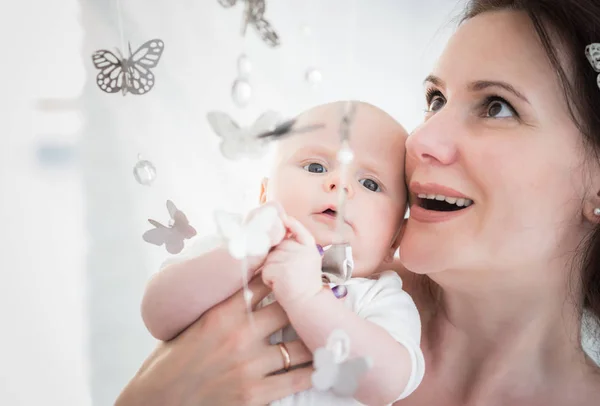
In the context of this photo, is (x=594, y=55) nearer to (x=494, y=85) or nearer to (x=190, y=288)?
(x=494, y=85)

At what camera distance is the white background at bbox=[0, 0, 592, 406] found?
22.9 inches

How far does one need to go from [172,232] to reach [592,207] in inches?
24.1

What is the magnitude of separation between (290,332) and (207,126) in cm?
29

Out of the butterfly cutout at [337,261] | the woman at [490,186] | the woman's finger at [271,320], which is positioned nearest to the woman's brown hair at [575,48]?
the woman at [490,186]

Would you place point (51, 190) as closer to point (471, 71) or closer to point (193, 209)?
point (193, 209)

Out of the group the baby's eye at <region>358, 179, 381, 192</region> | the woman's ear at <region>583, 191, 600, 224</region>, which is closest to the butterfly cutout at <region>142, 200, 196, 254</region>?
the baby's eye at <region>358, 179, 381, 192</region>

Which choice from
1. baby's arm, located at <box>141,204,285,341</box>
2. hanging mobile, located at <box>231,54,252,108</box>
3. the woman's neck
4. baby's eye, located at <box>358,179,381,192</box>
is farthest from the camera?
the woman's neck

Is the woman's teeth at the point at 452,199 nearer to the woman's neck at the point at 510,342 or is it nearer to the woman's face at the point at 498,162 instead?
the woman's face at the point at 498,162

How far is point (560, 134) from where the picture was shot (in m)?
0.74

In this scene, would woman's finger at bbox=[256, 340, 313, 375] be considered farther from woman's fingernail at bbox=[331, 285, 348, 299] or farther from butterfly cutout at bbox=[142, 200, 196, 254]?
butterfly cutout at bbox=[142, 200, 196, 254]

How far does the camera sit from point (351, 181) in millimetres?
692

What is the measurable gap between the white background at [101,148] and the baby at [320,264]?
0.05m

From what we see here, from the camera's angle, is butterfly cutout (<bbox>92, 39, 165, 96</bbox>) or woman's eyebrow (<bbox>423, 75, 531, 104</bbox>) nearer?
butterfly cutout (<bbox>92, 39, 165, 96</bbox>)

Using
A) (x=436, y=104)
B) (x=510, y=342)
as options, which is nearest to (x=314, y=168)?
(x=436, y=104)
